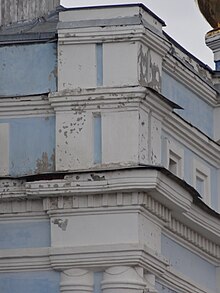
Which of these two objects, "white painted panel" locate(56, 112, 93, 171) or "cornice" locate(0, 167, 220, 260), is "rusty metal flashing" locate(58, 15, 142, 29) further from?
"cornice" locate(0, 167, 220, 260)

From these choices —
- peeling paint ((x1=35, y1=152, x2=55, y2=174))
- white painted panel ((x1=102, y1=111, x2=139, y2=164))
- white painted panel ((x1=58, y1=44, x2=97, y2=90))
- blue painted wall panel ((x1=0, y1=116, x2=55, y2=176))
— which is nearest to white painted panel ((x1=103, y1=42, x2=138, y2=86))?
white painted panel ((x1=58, y1=44, x2=97, y2=90))

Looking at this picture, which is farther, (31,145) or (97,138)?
(31,145)

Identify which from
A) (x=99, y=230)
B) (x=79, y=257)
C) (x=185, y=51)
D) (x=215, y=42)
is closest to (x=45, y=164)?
(x=99, y=230)

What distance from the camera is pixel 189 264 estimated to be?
27453mm

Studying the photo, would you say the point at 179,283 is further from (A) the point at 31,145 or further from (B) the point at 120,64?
(B) the point at 120,64

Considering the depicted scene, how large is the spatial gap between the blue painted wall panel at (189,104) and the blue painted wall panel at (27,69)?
5.12ft

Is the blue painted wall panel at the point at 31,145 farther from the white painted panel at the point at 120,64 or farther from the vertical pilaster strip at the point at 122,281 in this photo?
the vertical pilaster strip at the point at 122,281

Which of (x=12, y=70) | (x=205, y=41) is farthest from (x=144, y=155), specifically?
(x=205, y=41)

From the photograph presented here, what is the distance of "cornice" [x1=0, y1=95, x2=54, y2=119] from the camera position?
85.9 feet

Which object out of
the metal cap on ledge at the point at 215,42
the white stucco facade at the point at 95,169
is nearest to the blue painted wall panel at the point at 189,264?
the white stucco facade at the point at 95,169

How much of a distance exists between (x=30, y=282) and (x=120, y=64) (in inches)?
110

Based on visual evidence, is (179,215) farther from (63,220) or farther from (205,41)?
(205,41)

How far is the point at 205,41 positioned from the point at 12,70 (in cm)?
502

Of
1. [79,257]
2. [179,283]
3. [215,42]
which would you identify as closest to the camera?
[79,257]
